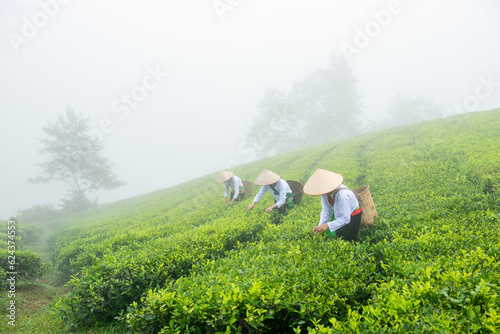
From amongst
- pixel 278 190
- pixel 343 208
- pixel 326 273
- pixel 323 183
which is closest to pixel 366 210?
pixel 343 208

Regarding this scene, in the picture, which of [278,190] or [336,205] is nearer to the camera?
[336,205]

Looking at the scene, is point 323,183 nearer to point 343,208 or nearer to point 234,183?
point 343,208

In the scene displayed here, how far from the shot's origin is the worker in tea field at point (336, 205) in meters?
5.04

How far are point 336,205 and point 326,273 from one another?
1595 millimetres

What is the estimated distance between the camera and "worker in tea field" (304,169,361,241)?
16.5ft

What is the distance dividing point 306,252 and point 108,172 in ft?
137

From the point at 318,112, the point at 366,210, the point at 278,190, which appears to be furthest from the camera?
the point at 318,112

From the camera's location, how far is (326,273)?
3955 mm

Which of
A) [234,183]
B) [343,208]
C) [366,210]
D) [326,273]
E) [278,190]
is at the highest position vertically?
[234,183]

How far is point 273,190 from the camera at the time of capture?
332 inches

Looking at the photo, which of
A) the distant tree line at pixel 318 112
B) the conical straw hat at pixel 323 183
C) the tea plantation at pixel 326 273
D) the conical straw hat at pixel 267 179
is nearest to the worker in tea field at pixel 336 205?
the conical straw hat at pixel 323 183

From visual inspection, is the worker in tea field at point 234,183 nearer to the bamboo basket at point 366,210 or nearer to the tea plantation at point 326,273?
the tea plantation at point 326,273

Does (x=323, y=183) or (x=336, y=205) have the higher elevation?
(x=323, y=183)

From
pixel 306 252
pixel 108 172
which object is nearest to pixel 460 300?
pixel 306 252
